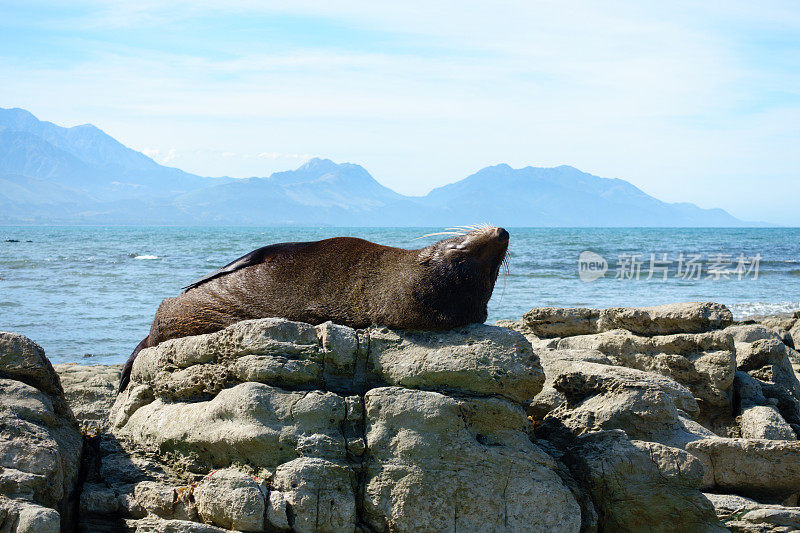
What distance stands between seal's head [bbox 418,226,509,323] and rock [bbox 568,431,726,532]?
1216 mm

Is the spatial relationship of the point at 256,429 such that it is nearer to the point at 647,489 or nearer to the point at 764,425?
the point at 647,489

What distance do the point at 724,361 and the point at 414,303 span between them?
322 cm

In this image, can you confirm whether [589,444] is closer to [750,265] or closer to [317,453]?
[317,453]

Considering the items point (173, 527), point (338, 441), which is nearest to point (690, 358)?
point (338, 441)

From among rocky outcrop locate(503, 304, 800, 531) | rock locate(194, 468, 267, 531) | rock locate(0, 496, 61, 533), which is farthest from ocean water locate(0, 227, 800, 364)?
rock locate(0, 496, 61, 533)

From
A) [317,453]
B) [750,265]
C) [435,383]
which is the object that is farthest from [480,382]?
[750,265]

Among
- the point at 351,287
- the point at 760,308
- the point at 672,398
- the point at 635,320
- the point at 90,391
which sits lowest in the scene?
the point at 90,391

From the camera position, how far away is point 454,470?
4102 mm

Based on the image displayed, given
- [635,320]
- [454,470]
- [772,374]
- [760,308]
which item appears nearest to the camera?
[454,470]

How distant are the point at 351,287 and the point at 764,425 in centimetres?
359

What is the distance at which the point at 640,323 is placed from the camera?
7055 mm

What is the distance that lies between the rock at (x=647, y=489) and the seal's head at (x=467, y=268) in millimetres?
1216

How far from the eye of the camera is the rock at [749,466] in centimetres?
489

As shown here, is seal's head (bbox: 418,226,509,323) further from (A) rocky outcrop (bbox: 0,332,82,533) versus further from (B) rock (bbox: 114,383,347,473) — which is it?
(A) rocky outcrop (bbox: 0,332,82,533)
